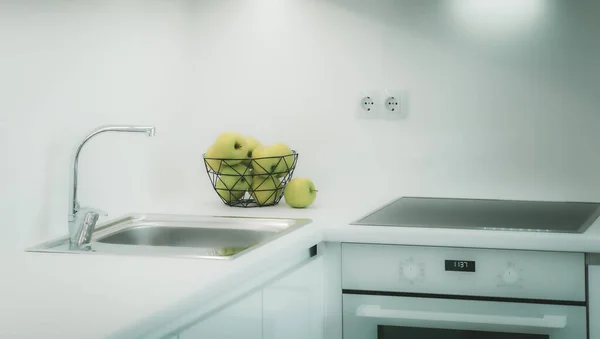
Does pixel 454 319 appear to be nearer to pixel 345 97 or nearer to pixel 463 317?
pixel 463 317

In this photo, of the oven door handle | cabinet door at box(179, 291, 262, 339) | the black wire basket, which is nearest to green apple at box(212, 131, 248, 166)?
the black wire basket

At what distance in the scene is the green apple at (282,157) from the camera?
2.01 m

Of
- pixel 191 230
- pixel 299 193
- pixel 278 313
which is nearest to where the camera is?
pixel 278 313

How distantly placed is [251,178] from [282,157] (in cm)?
11

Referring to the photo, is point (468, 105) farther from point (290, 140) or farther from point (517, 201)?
point (290, 140)

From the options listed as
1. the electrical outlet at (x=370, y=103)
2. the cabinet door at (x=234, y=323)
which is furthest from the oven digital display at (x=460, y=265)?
the electrical outlet at (x=370, y=103)

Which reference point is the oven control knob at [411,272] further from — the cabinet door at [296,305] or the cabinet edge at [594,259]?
the cabinet edge at [594,259]

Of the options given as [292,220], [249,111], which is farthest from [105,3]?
[292,220]

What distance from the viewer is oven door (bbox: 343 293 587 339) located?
4.92 feet

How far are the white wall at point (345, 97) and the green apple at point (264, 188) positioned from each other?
16 centimetres

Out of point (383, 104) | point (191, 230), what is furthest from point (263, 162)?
point (383, 104)

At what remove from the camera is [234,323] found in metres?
1.21

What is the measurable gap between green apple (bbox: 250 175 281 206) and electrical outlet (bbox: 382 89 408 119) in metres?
0.41

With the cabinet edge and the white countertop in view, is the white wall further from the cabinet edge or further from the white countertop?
the cabinet edge
